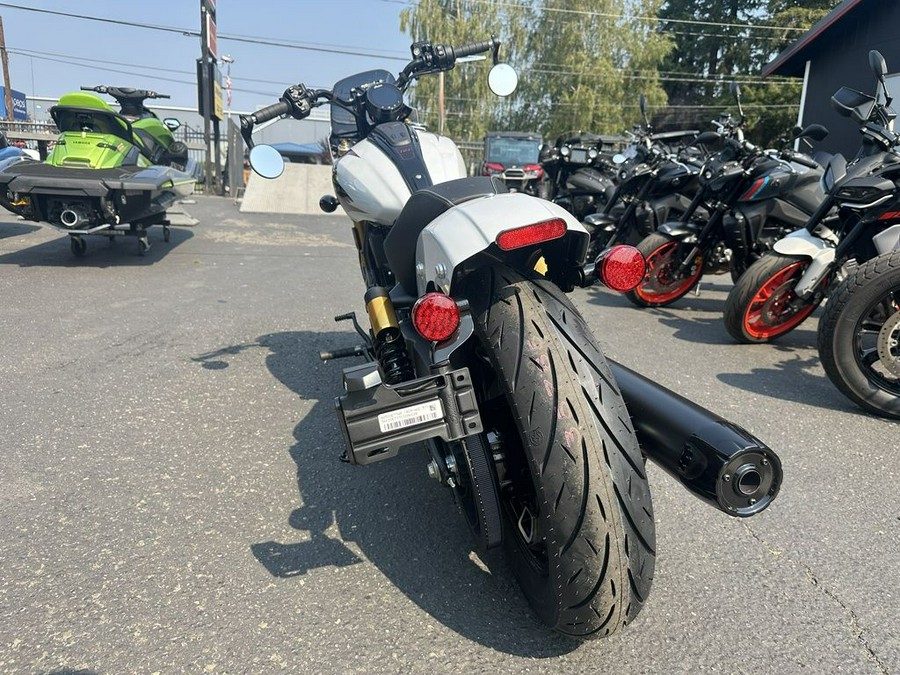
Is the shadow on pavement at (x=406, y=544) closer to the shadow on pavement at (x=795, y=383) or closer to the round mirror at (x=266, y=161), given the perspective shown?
the round mirror at (x=266, y=161)

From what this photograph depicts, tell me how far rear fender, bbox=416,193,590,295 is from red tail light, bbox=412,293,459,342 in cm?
12

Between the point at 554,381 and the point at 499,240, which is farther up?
the point at 499,240

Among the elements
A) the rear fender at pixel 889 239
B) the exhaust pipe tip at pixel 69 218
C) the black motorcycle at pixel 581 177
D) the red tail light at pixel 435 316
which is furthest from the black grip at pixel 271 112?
the black motorcycle at pixel 581 177

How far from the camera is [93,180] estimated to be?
20.4 ft

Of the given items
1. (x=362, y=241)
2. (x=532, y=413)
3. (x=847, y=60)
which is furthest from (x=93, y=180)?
(x=847, y=60)

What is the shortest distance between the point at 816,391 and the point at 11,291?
622 cm

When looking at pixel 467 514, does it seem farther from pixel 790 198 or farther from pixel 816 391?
pixel 790 198

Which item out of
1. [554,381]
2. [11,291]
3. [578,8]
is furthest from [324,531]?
[578,8]

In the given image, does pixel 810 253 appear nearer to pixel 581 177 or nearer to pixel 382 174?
pixel 382 174

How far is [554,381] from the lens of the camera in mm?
1519

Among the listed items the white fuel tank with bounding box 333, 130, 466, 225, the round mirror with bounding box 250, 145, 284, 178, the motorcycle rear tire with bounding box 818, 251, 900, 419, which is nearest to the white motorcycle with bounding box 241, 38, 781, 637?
the white fuel tank with bounding box 333, 130, 466, 225

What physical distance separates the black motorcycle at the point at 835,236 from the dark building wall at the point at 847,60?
1094cm

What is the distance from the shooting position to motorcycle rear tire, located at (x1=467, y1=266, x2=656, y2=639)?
146 cm

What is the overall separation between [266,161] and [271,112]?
0.31 meters
